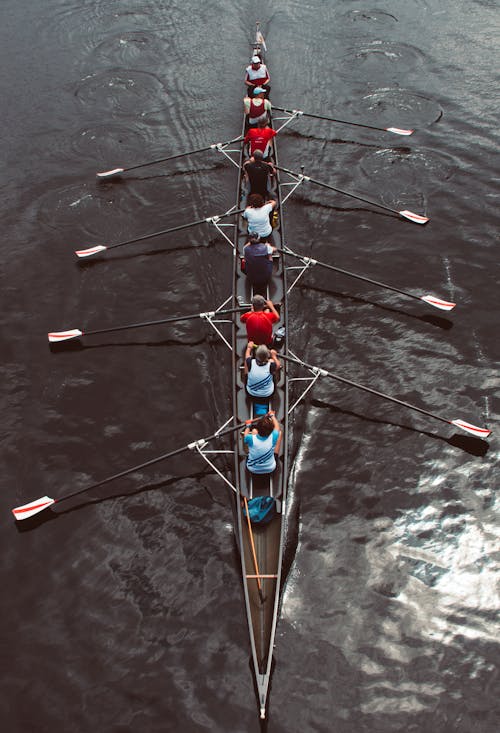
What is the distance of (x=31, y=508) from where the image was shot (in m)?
11.7

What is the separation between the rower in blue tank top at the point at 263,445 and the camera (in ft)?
32.9

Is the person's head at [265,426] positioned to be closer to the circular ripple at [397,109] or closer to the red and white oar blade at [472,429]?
the red and white oar blade at [472,429]

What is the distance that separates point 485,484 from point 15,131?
76.4 ft

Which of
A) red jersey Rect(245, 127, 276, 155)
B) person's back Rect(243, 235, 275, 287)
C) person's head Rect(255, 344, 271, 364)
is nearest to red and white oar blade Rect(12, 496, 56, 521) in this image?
person's head Rect(255, 344, 271, 364)

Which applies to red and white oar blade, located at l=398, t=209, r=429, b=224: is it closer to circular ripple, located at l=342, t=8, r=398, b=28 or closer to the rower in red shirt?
the rower in red shirt

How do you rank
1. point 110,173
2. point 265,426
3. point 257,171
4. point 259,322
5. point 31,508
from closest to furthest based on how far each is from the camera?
point 265,426, point 31,508, point 259,322, point 257,171, point 110,173

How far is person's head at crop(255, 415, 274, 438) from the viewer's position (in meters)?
9.94

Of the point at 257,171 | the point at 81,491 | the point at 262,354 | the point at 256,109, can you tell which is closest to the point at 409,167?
the point at 256,109

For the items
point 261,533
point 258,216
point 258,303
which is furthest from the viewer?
point 258,216

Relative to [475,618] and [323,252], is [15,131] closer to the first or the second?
[323,252]

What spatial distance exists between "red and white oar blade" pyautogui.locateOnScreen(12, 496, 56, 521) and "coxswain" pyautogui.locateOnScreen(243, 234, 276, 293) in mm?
7388

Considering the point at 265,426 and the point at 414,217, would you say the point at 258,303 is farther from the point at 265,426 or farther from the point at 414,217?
the point at 414,217

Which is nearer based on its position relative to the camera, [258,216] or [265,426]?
[265,426]

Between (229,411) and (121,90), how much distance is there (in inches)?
762
